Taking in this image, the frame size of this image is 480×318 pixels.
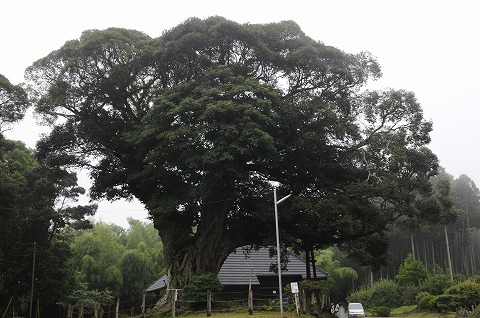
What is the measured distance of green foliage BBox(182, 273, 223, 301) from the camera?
80.6 ft

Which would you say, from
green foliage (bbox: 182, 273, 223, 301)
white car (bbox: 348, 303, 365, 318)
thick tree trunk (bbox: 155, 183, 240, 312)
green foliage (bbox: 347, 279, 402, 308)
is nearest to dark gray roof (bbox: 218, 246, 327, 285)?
thick tree trunk (bbox: 155, 183, 240, 312)

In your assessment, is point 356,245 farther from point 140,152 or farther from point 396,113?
point 140,152

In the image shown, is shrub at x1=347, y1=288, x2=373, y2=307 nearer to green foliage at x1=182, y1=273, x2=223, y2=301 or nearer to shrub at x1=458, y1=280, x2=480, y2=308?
shrub at x1=458, y1=280, x2=480, y2=308

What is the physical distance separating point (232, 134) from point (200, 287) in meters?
8.43

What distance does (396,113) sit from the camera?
1051 inches

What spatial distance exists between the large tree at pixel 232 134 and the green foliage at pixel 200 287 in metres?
1.24

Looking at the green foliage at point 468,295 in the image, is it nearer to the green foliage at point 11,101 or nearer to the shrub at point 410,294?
the shrub at point 410,294

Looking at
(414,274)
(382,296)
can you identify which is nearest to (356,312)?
(382,296)

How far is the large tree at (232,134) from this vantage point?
24281 mm

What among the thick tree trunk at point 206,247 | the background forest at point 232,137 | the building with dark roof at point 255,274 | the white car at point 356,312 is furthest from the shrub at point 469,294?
the thick tree trunk at point 206,247

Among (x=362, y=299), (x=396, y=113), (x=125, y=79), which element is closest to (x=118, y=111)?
(x=125, y=79)

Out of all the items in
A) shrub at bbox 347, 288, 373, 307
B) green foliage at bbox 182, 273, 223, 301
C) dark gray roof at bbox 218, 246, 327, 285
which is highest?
dark gray roof at bbox 218, 246, 327, 285

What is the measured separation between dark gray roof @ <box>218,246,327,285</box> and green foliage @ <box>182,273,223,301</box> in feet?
32.7

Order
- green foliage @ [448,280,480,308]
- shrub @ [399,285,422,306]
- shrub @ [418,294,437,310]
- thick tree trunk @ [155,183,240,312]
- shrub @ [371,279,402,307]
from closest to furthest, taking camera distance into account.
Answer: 1. thick tree trunk @ [155,183,240,312]
2. green foliage @ [448,280,480,308]
3. shrub @ [418,294,437,310]
4. shrub @ [399,285,422,306]
5. shrub @ [371,279,402,307]
